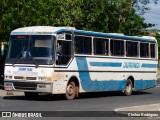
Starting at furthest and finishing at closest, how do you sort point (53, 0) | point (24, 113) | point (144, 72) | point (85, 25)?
1. point (85, 25)
2. point (53, 0)
3. point (144, 72)
4. point (24, 113)

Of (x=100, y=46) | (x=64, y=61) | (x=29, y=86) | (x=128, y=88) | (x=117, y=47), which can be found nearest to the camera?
(x=29, y=86)

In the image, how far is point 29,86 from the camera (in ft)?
68.3

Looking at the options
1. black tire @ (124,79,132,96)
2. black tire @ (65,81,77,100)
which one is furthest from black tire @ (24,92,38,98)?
black tire @ (124,79,132,96)

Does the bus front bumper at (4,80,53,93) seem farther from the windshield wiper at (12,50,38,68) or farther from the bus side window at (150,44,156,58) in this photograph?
the bus side window at (150,44,156,58)

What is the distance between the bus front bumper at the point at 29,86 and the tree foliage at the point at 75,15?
923 cm

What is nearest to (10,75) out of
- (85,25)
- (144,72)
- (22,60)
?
(22,60)

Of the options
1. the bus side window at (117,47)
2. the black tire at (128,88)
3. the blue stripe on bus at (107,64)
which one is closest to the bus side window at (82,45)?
the blue stripe on bus at (107,64)

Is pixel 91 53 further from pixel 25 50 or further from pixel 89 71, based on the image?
pixel 25 50

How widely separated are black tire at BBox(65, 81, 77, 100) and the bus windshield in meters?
1.78

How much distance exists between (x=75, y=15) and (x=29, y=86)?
25.0 meters

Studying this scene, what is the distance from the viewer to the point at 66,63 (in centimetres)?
2152

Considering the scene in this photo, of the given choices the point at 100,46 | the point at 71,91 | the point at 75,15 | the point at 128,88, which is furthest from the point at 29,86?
the point at 75,15

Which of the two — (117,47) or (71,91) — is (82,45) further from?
(117,47)

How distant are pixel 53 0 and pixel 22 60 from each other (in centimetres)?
1457
